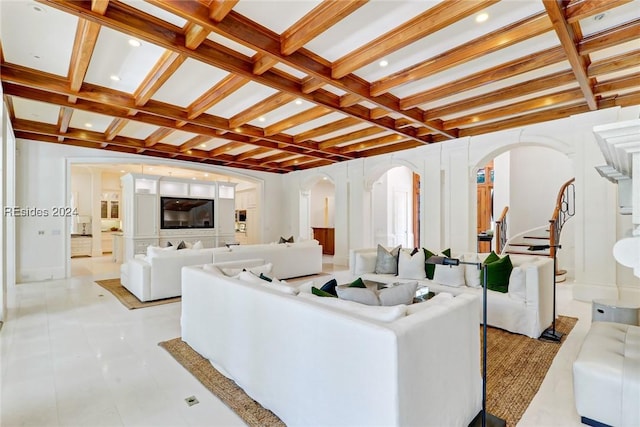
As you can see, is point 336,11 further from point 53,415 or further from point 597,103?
point 597,103

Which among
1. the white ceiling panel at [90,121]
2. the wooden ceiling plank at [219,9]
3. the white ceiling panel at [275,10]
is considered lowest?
the wooden ceiling plank at [219,9]

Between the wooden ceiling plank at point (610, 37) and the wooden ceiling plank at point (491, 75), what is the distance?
0.18 metres

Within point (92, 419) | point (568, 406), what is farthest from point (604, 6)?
point (92, 419)

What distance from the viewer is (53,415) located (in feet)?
6.58

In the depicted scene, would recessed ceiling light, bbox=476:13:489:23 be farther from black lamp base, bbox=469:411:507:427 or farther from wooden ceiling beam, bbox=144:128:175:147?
wooden ceiling beam, bbox=144:128:175:147

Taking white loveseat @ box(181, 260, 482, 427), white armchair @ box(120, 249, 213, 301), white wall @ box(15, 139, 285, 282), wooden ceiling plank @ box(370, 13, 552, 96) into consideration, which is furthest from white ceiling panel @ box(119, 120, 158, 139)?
white loveseat @ box(181, 260, 482, 427)

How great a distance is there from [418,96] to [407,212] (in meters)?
6.86

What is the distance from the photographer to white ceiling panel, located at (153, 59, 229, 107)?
3453 millimetres

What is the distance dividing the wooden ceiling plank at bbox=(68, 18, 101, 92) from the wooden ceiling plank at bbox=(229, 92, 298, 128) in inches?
76.0

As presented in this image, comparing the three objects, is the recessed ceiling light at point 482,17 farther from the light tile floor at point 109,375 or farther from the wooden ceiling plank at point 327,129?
the light tile floor at point 109,375

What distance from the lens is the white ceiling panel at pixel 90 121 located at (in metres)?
5.16

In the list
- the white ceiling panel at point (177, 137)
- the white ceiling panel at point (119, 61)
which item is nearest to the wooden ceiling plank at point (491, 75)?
the white ceiling panel at point (119, 61)

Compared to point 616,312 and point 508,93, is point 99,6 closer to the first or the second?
point 508,93

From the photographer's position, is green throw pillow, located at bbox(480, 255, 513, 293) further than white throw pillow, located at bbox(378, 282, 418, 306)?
Yes
